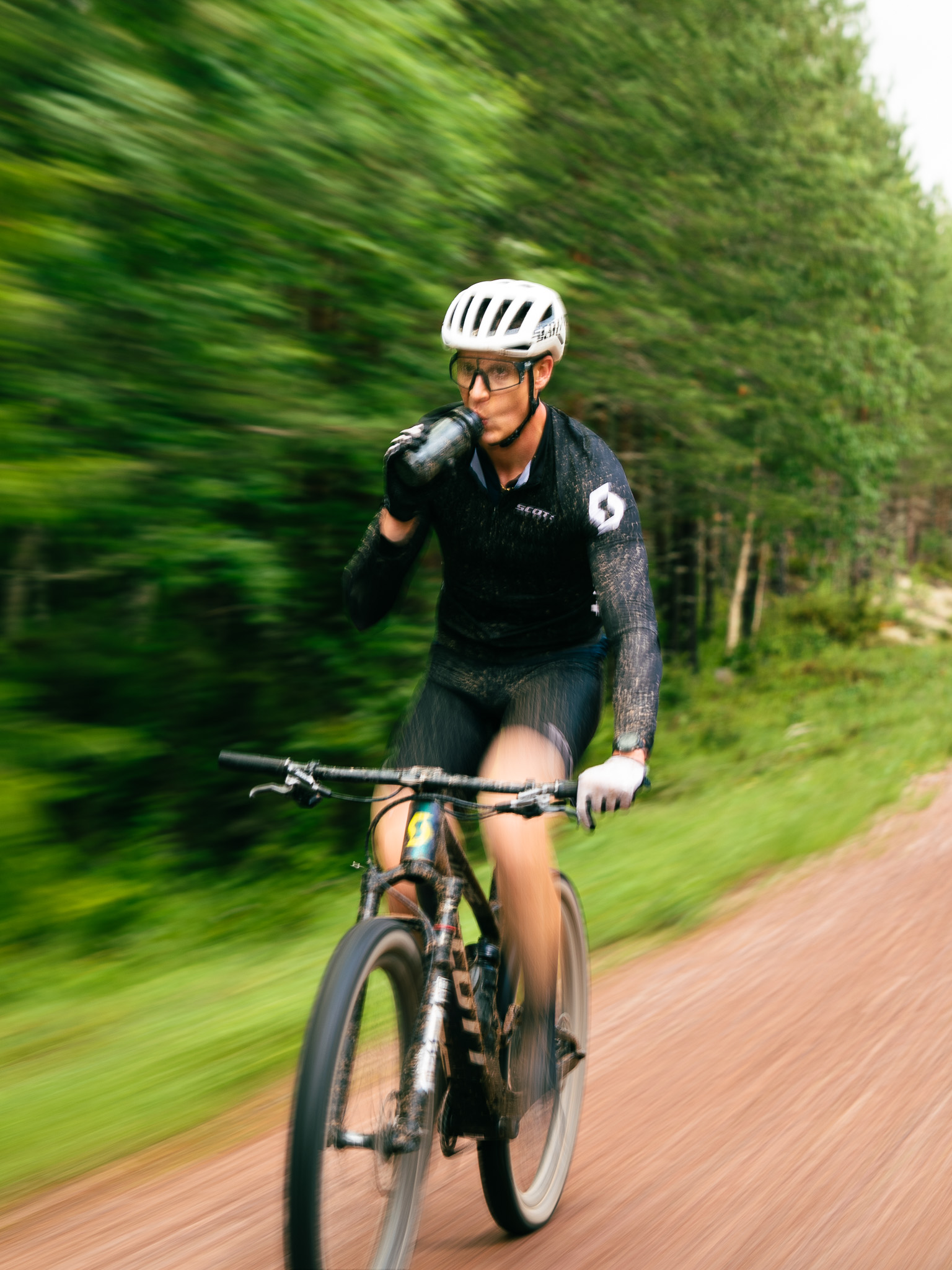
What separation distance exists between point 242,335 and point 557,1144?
4.00 metres

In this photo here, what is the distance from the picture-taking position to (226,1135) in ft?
12.4

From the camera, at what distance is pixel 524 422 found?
3109 millimetres

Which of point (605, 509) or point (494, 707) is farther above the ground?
point (605, 509)

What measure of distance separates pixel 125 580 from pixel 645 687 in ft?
14.9

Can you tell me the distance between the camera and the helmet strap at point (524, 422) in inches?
122

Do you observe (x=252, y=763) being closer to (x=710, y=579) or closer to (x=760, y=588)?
(x=710, y=579)

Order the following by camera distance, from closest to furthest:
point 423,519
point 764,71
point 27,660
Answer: point 423,519 < point 27,660 < point 764,71

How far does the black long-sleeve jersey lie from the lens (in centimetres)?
302

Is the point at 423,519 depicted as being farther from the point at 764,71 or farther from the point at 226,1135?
the point at 764,71

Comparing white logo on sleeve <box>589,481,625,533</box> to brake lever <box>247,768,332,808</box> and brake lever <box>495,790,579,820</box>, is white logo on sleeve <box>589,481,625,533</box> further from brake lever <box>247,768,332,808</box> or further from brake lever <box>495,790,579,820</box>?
brake lever <box>247,768,332,808</box>

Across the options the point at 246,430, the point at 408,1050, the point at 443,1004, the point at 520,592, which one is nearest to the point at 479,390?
the point at 520,592

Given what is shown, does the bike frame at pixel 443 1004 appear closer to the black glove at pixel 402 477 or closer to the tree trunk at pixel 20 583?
the black glove at pixel 402 477

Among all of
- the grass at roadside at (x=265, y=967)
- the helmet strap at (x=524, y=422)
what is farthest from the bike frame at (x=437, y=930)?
the grass at roadside at (x=265, y=967)

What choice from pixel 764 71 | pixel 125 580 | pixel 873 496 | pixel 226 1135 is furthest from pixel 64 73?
pixel 873 496
